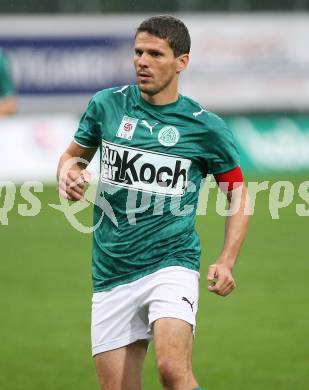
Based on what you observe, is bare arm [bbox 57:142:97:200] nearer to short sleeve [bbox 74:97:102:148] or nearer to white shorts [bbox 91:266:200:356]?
short sleeve [bbox 74:97:102:148]

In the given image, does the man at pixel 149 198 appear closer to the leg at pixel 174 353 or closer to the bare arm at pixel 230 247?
the bare arm at pixel 230 247

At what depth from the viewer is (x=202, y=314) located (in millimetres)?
10453

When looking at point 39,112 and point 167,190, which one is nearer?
point 167,190

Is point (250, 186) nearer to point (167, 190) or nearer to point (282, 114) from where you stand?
point (282, 114)

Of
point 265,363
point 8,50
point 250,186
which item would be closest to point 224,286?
point 265,363

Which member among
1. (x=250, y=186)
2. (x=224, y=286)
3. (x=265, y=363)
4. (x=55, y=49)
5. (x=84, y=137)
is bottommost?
(x=250, y=186)

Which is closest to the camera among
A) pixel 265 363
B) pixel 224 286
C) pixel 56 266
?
pixel 224 286

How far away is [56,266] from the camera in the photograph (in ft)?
41.3

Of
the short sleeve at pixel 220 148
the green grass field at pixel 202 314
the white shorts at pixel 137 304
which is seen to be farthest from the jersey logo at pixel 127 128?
the green grass field at pixel 202 314

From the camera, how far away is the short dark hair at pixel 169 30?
5.80 metres

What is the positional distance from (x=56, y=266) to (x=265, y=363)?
457cm

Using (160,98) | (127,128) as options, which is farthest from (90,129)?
(160,98)

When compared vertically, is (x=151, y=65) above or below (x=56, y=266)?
above

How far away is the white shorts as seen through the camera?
575 cm
